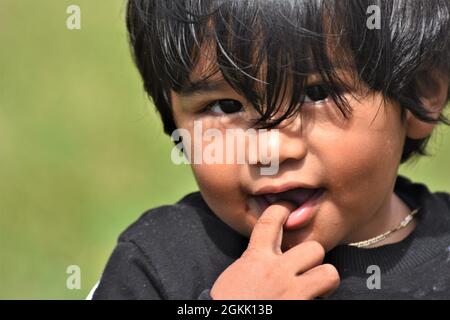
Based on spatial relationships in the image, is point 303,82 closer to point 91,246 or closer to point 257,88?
point 257,88

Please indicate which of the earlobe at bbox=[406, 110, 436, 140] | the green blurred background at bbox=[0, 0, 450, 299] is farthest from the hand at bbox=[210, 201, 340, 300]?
the green blurred background at bbox=[0, 0, 450, 299]

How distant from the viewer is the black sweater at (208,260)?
6.42 ft

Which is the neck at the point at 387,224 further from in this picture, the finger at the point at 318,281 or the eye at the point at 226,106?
the eye at the point at 226,106

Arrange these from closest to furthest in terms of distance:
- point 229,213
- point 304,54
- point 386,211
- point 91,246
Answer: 1. point 304,54
2. point 229,213
3. point 386,211
4. point 91,246

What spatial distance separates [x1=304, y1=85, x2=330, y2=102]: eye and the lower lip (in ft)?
0.59

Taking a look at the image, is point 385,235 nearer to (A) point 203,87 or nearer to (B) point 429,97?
(B) point 429,97

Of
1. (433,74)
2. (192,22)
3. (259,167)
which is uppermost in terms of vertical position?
(192,22)

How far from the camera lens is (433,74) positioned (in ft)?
6.55

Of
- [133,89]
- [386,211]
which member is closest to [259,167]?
[386,211]

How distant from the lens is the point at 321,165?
1800 mm

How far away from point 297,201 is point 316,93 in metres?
0.22

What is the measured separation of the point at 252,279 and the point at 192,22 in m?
0.50

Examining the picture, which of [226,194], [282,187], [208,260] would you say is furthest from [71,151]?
[282,187]

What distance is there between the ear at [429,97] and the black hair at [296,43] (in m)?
0.02
